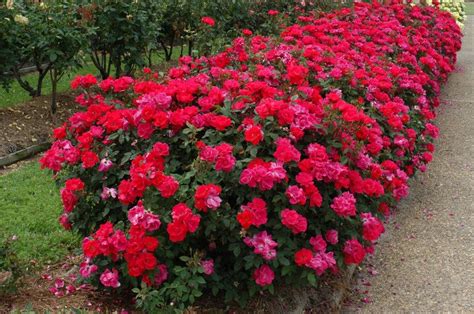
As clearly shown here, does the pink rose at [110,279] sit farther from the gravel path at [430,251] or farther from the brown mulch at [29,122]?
the brown mulch at [29,122]

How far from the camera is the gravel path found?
3404 mm

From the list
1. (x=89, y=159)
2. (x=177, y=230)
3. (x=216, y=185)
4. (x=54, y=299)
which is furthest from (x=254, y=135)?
(x=54, y=299)

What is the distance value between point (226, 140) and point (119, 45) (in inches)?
159

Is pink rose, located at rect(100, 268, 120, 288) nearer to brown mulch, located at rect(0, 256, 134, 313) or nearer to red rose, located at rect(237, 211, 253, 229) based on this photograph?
brown mulch, located at rect(0, 256, 134, 313)

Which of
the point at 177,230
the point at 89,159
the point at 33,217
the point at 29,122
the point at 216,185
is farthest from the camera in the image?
the point at 29,122

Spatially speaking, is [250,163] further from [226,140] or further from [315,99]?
[315,99]

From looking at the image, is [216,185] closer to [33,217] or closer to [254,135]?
[254,135]

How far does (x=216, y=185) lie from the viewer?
8.62 feet

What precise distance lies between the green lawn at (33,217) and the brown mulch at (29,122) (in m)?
0.50

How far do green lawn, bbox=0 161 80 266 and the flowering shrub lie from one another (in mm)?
499

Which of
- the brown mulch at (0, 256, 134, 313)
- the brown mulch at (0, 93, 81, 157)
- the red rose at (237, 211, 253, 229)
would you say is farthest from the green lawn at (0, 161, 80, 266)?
the red rose at (237, 211, 253, 229)

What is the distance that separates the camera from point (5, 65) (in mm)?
5738

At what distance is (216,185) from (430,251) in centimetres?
197

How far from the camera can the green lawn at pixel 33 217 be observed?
3.52 meters
